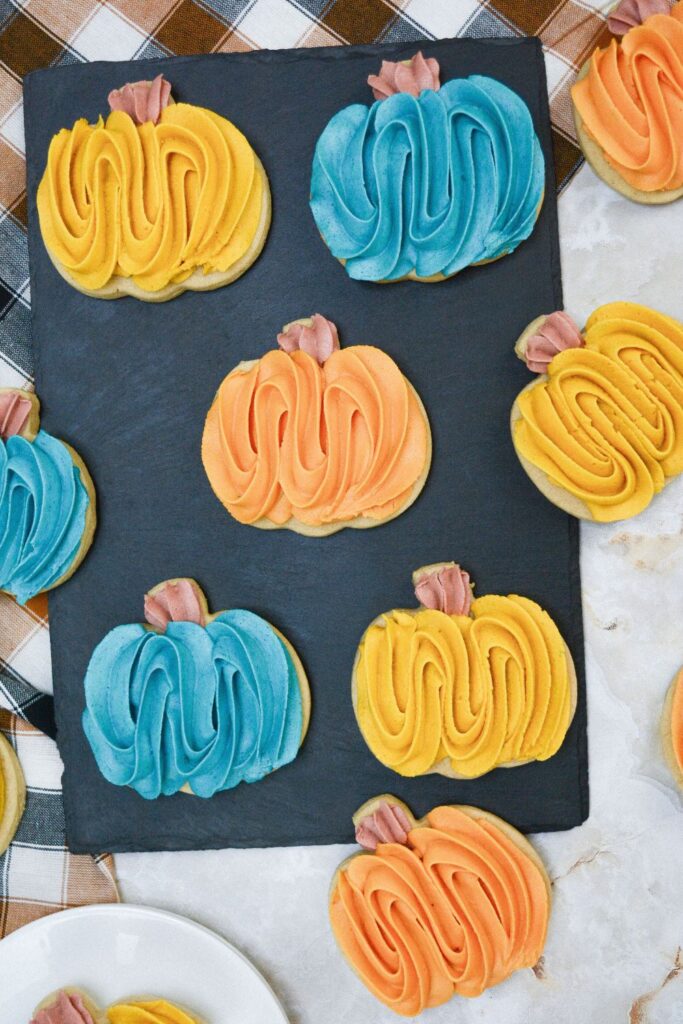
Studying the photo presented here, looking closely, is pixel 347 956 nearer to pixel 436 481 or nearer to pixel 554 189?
pixel 436 481

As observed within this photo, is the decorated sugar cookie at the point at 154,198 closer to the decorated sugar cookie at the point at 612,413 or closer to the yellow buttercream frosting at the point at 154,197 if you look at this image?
the yellow buttercream frosting at the point at 154,197

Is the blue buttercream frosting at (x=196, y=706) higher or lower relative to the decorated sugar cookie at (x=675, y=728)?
lower

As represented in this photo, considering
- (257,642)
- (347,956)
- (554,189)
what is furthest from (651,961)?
(554,189)

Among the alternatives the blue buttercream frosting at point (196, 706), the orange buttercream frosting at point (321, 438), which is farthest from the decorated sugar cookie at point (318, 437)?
the blue buttercream frosting at point (196, 706)

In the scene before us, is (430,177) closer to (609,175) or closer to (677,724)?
(609,175)

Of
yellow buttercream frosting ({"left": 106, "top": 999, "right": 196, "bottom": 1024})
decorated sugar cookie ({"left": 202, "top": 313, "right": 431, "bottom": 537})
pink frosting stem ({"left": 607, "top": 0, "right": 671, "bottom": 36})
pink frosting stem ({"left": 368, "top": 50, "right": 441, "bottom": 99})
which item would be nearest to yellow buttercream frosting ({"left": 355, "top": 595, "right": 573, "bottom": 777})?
decorated sugar cookie ({"left": 202, "top": 313, "right": 431, "bottom": 537})

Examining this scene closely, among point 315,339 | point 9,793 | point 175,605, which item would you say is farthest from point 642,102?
point 9,793
